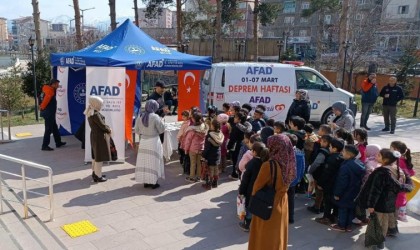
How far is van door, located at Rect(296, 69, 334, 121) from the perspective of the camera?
11.2 m

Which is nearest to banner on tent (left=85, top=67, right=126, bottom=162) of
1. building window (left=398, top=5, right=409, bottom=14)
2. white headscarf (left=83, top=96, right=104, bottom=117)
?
white headscarf (left=83, top=96, right=104, bottom=117)

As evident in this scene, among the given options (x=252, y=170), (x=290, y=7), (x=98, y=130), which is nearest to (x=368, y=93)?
(x=98, y=130)

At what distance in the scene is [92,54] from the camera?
8266 mm

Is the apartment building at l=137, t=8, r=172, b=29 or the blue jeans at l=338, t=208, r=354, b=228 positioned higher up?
the apartment building at l=137, t=8, r=172, b=29

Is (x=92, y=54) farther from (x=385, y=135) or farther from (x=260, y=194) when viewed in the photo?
(x=385, y=135)

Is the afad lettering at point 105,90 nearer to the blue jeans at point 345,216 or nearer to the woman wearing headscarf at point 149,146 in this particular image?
the woman wearing headscarf at point 149,146

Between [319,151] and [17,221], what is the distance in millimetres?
4378

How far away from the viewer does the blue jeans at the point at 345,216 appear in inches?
201

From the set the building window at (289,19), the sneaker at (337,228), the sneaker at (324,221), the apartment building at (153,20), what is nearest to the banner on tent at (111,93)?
the sneaker at (324,221)

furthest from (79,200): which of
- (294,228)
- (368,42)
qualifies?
(368,42)

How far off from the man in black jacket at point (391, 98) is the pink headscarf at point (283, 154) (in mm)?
8879

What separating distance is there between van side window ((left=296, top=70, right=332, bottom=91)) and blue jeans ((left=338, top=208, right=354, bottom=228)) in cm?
643

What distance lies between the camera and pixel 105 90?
767 centimetres

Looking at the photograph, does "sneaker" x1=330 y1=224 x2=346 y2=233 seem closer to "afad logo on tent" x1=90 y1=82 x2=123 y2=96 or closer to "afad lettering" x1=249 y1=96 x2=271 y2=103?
"afad logo on tent" x1=90 y1=82 x2=123 y2=96
